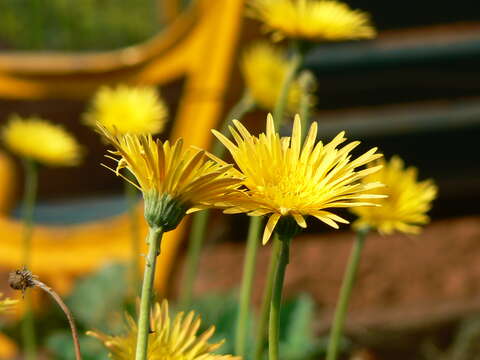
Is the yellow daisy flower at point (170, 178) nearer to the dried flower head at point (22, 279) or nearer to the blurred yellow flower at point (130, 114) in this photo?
the dried flower head at point (22, 279)

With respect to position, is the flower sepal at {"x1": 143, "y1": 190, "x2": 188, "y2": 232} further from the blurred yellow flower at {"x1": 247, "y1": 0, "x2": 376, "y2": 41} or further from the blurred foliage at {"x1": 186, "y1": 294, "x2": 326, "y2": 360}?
the blurred foliage at {"x1": 186, "y1": 294, "x2": 326, "y2": 360}

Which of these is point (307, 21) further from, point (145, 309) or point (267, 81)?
point (145, 309)

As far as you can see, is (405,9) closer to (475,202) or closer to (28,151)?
(475,202)

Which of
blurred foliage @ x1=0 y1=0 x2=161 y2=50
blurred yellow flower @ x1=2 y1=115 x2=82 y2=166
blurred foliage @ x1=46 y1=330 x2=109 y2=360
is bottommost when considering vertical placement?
blurred foliage @ x1=46 y1=330 x2=109 y2=360

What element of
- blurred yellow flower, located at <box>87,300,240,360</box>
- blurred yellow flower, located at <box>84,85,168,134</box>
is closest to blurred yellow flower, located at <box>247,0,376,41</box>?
blurred yellow flower, located at <box>84,85,168,134</box>

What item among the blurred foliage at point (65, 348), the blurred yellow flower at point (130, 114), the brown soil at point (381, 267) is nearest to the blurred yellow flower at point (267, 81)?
the blurred yellow flower at point (130, 114)

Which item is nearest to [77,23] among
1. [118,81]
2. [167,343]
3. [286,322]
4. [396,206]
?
[118,81]
